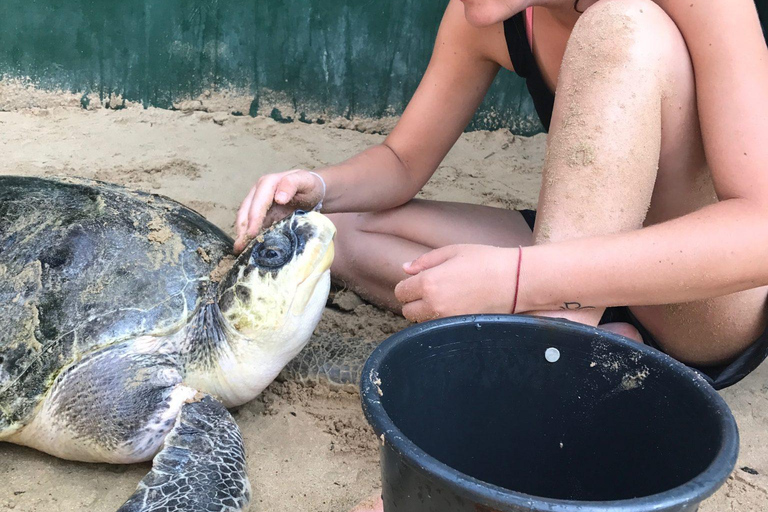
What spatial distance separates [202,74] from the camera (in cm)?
262

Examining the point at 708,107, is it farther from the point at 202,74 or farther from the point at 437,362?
the point at 202,74

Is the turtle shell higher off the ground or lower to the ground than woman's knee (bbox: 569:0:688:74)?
lower

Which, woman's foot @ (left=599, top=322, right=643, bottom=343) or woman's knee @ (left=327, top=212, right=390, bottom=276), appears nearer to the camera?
woman's foot @ (left=599, top=322, right=643, bottom=343)

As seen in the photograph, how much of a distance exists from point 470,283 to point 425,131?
2.19ft

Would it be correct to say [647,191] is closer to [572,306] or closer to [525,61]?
[572,306]

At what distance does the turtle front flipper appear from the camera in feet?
3.01

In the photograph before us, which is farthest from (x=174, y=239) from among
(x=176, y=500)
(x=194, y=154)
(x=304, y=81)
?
(x=304, y=81)

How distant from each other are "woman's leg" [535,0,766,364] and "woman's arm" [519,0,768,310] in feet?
0.11

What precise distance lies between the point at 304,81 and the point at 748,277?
2.01 m

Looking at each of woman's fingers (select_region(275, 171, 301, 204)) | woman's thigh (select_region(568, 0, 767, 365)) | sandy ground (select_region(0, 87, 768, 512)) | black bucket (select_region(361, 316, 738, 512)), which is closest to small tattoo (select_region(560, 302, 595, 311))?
black bucket (select_region(361, 316, 738, 512))

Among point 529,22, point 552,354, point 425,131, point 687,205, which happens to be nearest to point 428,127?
point 425,131

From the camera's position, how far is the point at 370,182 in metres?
1.44

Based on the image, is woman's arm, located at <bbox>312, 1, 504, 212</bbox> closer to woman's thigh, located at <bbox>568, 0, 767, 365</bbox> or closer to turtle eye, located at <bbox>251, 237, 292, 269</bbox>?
turtle eye, located at <bbox>251, 237, 292, 269</bbox>

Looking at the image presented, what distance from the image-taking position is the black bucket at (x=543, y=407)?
713 mm
